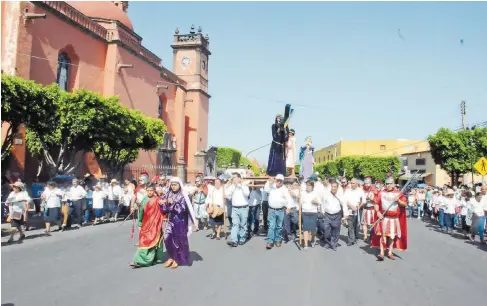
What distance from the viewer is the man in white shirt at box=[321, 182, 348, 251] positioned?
32.1ft

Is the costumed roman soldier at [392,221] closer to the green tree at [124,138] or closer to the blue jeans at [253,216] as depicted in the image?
the blue jeans at [253,216]

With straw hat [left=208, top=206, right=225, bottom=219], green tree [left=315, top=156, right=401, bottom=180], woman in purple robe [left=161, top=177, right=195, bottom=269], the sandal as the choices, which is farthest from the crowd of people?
green tree [left=315, top=156, right=401, bottom=180]

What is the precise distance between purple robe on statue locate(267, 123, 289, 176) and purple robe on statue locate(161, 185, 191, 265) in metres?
5.41

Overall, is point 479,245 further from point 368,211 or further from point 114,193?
point 114,193

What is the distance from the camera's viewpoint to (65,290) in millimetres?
5648

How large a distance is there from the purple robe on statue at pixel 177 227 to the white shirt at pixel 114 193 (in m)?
8.34

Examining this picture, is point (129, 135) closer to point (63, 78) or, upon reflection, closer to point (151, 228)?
point (63, 78)

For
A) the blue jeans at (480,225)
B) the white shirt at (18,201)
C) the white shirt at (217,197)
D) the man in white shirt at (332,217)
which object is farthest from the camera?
the blue jeans at (480,225)

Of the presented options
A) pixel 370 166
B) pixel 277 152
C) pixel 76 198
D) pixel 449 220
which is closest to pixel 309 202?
pixel 277 152

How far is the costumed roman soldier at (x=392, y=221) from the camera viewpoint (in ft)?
27.6

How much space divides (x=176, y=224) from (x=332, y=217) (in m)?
4.10

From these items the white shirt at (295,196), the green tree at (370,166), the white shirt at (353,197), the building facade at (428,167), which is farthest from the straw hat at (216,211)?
the green tree at (370,166)

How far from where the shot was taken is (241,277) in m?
6.50

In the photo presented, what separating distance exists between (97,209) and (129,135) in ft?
19.6
